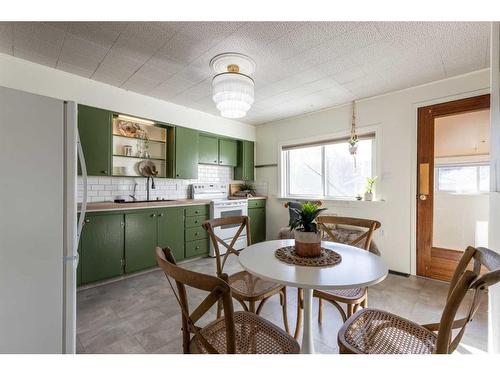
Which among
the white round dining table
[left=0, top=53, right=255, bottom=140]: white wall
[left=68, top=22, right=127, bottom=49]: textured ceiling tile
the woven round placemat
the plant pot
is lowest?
the white round dining table

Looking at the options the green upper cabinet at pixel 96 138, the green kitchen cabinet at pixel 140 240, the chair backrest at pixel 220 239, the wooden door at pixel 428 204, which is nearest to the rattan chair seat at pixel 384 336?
the chair backrest at pixel 220 239

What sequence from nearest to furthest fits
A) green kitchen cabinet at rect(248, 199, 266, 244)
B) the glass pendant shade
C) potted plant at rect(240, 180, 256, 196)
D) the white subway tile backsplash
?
the glass pendant shade, the white subway tile backsplash, green kitchen cabinet at rect(248, 199, 266, 244), potted plant at rect(240, 180, 256, 196)

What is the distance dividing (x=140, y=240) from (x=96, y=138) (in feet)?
4.40

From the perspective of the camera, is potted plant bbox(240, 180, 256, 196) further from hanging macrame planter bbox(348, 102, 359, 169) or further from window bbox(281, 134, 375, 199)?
hanging macrame planter bbox(348, 102, 359, 169)

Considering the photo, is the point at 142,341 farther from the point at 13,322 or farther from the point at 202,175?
the point at 202,175

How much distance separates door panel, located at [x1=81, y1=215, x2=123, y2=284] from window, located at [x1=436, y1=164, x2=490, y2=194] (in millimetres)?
3930

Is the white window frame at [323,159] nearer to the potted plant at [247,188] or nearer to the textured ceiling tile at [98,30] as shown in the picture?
the potted plant at [247,188]

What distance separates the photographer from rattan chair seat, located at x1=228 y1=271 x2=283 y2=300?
1.49 metres

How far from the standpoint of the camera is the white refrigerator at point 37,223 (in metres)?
1.14

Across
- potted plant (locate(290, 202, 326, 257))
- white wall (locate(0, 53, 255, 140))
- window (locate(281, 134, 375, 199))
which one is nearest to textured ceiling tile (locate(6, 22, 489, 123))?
white wall (locate(0, 53, 255, 140))

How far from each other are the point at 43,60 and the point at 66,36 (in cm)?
64

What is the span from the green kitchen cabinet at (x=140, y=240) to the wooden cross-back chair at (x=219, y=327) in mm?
1990

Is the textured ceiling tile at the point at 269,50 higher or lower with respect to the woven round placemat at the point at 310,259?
higher

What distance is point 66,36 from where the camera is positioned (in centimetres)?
192
